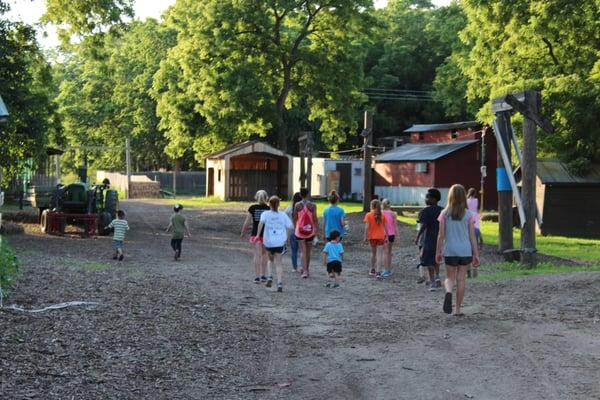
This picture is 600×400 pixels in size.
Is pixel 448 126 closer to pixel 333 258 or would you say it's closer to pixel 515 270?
pixel 515 270

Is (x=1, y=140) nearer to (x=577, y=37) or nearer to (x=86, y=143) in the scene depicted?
(x=577, y=37)

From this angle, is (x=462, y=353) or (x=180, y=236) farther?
(x=180, y=236)

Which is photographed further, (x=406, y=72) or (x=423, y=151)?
(x=406, y=72)

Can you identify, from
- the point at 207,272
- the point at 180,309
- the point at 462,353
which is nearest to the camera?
the point at 462,353

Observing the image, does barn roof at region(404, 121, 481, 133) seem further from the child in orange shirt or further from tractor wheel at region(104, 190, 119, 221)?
the child in orange shirt

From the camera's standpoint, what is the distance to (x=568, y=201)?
35062mm

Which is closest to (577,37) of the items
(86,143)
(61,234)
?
A: (61,234)

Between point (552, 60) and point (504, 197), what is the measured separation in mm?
17881

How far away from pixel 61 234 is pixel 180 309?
51.9 feet

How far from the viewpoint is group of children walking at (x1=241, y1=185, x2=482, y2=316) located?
36.5ft

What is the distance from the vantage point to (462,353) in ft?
28.1

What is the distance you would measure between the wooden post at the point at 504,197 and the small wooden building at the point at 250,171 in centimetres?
3116

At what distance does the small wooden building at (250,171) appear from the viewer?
51031 millimetres

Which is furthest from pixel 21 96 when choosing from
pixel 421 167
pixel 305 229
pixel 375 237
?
pixel 421 167
